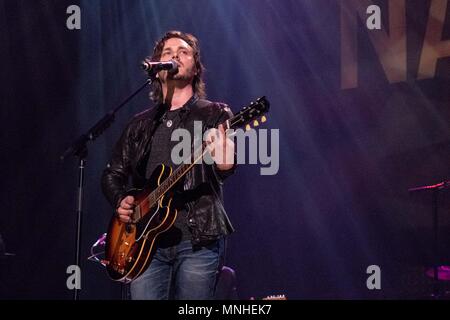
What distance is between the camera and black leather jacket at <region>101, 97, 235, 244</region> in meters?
2.89

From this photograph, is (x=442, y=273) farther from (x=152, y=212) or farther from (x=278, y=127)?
(x=152, y=212)

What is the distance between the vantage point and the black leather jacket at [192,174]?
289 centimetres

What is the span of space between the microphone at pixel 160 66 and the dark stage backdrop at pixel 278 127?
9.15 feet

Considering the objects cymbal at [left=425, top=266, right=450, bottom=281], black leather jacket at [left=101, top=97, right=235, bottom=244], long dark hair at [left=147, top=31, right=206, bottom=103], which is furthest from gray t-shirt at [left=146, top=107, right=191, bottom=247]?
cymbal at [left=425, top=266, right=450, bottom=281]

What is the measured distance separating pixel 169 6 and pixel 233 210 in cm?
234

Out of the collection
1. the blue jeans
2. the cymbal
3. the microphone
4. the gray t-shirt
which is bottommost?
the cymbal

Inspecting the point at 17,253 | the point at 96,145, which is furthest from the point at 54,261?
the point at 96,145

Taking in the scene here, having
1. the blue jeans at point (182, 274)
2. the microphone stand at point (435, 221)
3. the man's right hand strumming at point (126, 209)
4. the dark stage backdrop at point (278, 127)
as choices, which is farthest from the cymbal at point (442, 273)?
the man's right hand strumming at point (126, 209)

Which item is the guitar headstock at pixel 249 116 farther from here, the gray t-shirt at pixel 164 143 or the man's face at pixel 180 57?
the man's face at pixel 180 57

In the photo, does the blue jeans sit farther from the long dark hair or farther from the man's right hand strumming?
the long dark hair

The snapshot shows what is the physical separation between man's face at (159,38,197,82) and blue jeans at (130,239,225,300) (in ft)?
3.42

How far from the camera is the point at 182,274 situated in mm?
2855
